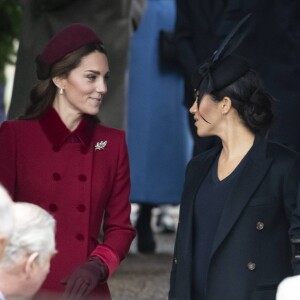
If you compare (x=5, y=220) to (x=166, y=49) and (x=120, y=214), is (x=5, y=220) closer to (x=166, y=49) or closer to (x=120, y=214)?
(x=120, y=214)

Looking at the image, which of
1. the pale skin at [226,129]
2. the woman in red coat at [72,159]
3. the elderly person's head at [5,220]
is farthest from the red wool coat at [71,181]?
the elderly person's head at [5,220]

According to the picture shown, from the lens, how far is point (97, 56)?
506 cm

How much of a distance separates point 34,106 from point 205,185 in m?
0.78

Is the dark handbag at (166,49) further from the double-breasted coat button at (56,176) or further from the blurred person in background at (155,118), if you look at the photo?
the double-breasted coat button at (56,176)

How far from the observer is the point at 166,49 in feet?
26.8

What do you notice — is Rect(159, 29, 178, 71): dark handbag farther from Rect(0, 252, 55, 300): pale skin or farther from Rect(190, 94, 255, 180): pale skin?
Rect(0, 252, 55, 300): pale skin

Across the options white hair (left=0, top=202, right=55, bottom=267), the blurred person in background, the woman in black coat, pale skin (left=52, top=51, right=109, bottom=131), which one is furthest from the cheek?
the blurred person in background

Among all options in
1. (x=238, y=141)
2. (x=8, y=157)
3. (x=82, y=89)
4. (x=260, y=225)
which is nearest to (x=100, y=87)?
(x=82, y=89)

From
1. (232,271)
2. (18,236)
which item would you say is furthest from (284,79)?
(18,236)

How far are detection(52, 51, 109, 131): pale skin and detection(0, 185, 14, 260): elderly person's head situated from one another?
67.4 inches

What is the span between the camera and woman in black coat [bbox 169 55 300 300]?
476cm

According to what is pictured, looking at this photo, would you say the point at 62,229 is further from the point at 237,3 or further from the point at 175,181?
the point at 175,181

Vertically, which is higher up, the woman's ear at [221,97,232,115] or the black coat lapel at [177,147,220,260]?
the woman's ear at [221,97,232,115]

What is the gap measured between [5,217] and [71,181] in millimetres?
1647
